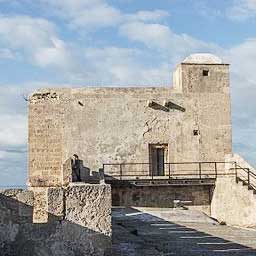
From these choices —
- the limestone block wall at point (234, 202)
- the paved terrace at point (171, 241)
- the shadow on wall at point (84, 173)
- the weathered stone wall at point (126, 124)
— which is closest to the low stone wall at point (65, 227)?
the paved terrace at point (171, 241)

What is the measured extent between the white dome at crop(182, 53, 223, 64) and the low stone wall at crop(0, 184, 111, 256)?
63.4 feet

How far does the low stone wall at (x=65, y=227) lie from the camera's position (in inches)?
291

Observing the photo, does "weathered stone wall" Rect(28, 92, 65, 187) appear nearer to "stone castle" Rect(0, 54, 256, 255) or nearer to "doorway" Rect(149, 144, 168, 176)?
"stone castle" Rect(0, 54, 256, 255)

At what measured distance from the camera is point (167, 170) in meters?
25.8

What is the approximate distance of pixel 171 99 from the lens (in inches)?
1023

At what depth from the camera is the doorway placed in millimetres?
25719

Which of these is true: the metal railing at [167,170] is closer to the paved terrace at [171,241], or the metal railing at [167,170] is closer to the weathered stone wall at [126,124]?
the weathered stone wall at [126,124]

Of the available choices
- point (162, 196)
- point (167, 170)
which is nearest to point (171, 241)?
point (162, 196)

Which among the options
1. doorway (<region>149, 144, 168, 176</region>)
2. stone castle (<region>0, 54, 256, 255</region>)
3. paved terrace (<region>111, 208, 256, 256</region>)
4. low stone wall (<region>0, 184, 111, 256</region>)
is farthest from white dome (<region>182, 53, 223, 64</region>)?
low stone wall (<region>0, 184, 111, 256</region>)

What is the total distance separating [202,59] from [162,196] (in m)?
6.72

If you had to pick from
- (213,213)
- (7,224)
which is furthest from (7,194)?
(213,213)

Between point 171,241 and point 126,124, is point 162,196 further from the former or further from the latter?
point 171,241

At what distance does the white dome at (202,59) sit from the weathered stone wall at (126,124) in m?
0.39

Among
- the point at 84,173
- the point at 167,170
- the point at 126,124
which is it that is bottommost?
the point at 84,173
